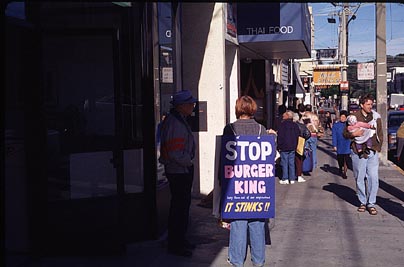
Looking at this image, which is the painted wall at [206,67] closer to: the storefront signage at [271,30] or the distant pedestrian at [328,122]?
the storefront signage at [271,30]

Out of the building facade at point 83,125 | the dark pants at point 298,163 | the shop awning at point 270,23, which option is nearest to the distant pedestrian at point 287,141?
the dark pants at point 298,163

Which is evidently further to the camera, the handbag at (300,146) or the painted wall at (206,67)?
the handbag at (300,146)

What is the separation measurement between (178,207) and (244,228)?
1005 millimetres

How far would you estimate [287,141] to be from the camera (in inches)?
460

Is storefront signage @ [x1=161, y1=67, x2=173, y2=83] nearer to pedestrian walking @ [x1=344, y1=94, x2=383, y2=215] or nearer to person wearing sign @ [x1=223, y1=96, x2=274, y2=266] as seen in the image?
person wearing sign @ [x1=223, y1=96, x2=274, y2=266]

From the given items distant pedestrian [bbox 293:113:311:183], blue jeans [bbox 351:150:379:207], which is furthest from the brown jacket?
distant pedestrian [bbox 293:113:311:183]

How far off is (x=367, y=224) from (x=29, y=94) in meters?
4.98

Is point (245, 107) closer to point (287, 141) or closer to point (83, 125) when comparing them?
point (83, 125)

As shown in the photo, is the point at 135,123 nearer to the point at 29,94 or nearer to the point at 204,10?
the point at 29,94

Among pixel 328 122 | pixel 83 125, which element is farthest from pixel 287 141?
pixel 328 122

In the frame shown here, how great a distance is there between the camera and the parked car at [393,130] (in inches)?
744

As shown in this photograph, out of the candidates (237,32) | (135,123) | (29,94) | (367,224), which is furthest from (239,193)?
(237,32)

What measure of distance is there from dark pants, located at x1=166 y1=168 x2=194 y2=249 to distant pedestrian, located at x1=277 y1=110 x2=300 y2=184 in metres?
5.66

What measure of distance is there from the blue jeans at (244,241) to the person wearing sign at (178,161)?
873 mm
